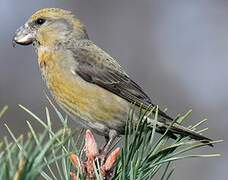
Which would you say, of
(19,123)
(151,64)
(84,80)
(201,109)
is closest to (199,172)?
(201,109)

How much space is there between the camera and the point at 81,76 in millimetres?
4812

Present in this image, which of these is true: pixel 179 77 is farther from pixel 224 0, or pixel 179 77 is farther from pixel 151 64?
pixel 224 0

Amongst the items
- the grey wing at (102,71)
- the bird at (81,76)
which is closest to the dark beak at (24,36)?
the bird at (81,76)

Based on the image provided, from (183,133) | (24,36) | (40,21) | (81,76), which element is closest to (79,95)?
(81,76)

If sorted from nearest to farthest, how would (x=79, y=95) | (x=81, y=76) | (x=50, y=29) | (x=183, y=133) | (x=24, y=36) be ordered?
(x=183, y=133)
(x=79, y=95)
(x=81, y=76)
(x=24, y=36)
(x=50, y=29)

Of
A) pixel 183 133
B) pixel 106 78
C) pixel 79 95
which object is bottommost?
pixel 79 95

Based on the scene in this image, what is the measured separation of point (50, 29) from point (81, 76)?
540mm

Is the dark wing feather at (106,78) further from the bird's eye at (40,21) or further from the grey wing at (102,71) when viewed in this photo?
the bird's eye at (40,21)

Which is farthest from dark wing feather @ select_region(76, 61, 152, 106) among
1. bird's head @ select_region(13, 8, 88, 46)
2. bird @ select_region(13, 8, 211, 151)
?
bird's head @ select_region(13, 8, 88, 46)

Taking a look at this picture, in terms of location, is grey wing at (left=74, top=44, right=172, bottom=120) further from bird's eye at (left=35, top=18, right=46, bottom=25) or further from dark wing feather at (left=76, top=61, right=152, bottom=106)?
bird's eye at (left=35, top=18, right=46, bottom=25)

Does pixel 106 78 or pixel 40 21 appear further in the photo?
pixel 40 21

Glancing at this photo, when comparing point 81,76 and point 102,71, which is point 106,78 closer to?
point 102,71

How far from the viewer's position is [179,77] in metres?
14.9

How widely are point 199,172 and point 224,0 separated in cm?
439
